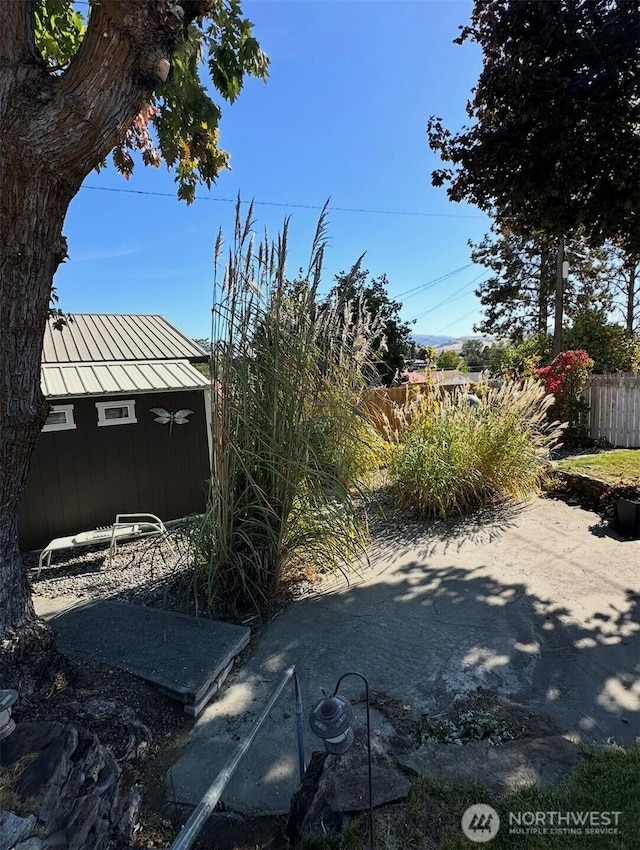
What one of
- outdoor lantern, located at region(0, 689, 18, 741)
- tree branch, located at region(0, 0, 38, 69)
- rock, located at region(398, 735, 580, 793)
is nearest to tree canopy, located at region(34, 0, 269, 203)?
tree branch, located at region(0, 0, 38, 69)

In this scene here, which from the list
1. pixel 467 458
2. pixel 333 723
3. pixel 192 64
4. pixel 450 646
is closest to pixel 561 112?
pixel 192 64

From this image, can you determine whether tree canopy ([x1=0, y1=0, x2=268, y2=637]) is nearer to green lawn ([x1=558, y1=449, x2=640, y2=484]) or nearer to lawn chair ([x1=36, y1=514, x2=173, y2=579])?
lawn chair ([x1=36, y1=514, x2=173, y2=579])

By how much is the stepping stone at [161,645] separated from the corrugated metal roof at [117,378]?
2235 mm

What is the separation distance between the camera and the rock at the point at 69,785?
1173 millimetres

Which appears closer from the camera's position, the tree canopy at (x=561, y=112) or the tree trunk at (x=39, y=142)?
the tree trunk at (x=39, y=142)

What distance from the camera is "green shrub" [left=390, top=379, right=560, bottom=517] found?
4629 mm

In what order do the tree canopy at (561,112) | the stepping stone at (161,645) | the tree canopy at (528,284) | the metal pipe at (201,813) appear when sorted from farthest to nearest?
the tree canopy at (528,284) → the tree canopy at (561,112) → the stepping stone at (161,645) → the metal pipe at (201,813)

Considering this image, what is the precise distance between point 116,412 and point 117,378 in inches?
16.1

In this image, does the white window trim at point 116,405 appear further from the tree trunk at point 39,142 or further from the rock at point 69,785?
the rock at point 69,785

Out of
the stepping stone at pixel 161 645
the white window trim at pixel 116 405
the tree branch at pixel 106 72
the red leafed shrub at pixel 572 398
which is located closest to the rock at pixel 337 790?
the stepping stone at pixel 161 645

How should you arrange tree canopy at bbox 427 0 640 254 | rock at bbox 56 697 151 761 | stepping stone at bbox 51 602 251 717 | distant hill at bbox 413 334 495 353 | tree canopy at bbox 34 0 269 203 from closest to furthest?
rock at bbox 56 697 151 761, stepping stone at bbox 51 602 251 717, tree canopy at bbox 34 0 269 203, tree canopy at bbox 427 0 640 254, distant hill at bbox 413 334 495 353

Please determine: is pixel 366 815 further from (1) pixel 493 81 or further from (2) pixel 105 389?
(1) pixel 493 81

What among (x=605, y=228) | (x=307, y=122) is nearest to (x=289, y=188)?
(x=307, y=122)

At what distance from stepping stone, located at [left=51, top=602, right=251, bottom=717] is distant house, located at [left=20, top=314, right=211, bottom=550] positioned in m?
1.63
